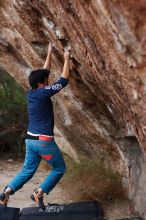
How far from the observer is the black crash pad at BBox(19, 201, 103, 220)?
6.70 m

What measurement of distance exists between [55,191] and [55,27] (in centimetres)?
397

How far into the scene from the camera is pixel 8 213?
6891 mm

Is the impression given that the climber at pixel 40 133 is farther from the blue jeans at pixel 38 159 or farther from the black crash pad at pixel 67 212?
the black crash pad at pixel 67 212

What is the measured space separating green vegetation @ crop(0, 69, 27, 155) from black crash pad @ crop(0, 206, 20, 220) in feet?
19.8

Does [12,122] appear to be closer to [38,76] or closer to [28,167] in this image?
[28,167]

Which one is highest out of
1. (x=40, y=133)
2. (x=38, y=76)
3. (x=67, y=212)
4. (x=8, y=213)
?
(x=38, y=76)

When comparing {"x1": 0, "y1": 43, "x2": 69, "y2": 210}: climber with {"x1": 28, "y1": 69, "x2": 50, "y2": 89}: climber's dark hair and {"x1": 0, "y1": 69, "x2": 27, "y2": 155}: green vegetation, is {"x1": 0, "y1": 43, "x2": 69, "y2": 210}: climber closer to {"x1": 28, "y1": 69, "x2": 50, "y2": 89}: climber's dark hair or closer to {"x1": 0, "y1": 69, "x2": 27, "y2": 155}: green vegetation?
{"x1": 28, "y1": 69, "x2": 50, "y2": 89}: climber's dark hair

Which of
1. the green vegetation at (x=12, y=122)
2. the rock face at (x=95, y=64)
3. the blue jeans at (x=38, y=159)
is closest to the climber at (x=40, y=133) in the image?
the blue jeans at (x=38, y=159)

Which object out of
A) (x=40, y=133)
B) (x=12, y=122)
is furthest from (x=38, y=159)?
(x=12, y=122)

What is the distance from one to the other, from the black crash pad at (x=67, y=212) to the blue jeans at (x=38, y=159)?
0.65 meters

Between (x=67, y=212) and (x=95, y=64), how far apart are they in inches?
103

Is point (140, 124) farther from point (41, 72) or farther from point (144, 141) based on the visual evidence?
point (41, 72)

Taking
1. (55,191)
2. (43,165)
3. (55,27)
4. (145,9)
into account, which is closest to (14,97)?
(43,165)

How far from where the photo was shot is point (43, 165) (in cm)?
1083
